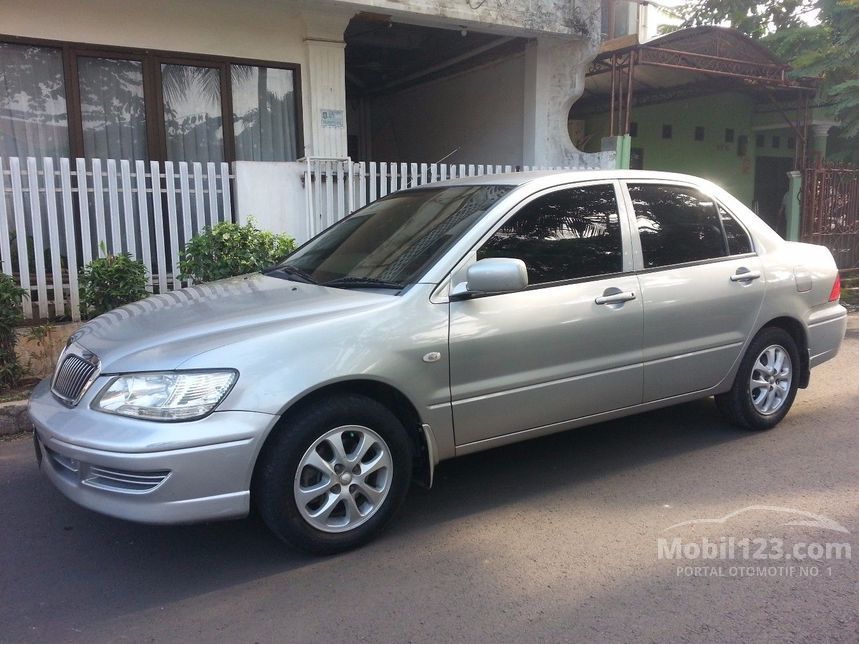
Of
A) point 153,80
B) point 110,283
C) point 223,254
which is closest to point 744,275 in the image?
point 223,254

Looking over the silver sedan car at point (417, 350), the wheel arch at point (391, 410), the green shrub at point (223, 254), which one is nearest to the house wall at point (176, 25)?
the green shrub at point (223, 254)

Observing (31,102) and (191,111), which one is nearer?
(31,102)

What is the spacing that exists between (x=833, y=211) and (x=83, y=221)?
38.4ft

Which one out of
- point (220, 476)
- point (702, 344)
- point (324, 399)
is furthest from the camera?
point (702, 344)

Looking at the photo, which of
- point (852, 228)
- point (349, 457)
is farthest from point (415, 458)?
point (852, 228)

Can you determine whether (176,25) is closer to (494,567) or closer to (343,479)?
(343,479)

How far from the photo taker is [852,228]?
40.7 ft

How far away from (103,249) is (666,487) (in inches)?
206

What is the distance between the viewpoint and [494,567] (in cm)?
324

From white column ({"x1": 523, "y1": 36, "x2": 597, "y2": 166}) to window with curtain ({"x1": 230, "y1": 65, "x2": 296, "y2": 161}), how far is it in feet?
11.4

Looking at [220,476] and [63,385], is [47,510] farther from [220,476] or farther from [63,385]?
[220,476]

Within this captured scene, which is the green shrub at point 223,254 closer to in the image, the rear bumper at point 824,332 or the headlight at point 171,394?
the headlight at point 171,394

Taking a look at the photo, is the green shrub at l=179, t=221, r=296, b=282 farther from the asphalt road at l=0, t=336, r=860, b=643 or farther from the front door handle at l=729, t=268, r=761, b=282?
the front door handle at l=729, t=268, r=761, b=282

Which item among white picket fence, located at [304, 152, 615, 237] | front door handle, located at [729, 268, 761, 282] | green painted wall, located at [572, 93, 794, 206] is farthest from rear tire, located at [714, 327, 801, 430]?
green painted wall, located at [572, 93, 794, 206]
